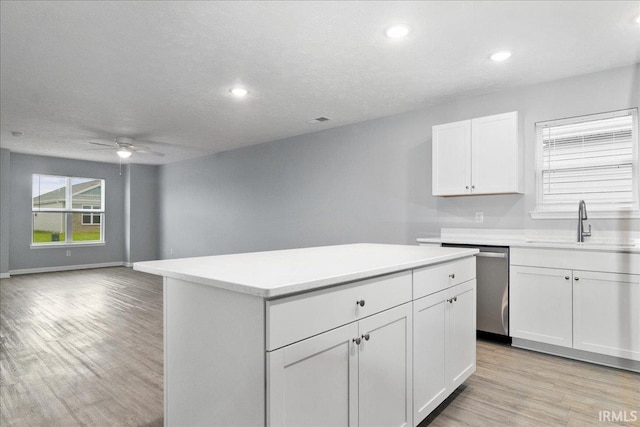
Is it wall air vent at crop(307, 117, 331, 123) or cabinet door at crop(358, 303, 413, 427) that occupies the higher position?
wall air vent at crop(307, 117, 331, 123)

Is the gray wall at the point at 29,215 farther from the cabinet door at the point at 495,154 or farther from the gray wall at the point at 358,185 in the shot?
the cabinet door at the point at 495,154

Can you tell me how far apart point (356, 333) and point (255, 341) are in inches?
17.8

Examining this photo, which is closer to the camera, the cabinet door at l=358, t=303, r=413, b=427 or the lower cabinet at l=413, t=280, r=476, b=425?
the cabinet door at l=358, t=303, r=413, b=427

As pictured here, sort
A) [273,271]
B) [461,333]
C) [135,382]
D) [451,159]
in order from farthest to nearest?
1. [451,159]
2. [135,382]
3. [461,333]
4. [273,271]

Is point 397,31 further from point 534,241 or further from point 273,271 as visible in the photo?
point 534,241

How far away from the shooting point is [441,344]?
2004mm

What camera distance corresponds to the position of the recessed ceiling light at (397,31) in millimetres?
2521

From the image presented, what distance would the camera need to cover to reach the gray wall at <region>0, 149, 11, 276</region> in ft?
22.4

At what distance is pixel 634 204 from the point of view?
3119mm

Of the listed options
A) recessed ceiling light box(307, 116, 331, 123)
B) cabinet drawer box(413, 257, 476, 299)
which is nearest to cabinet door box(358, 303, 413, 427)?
cabinet drawer box(413, 257, 476, 299)

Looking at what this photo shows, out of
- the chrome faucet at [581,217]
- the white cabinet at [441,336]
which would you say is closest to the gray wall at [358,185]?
the chrome faucet at [581,217]

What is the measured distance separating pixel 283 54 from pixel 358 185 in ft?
8.04

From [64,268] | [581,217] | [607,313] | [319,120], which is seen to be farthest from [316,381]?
[64,268]

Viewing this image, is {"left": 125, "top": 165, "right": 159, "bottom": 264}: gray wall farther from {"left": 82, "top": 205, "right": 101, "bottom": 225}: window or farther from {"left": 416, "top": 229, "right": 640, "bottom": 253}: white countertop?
{"left": 416, "top": 229, "right": 640, "bottom": 253}: white countertop
